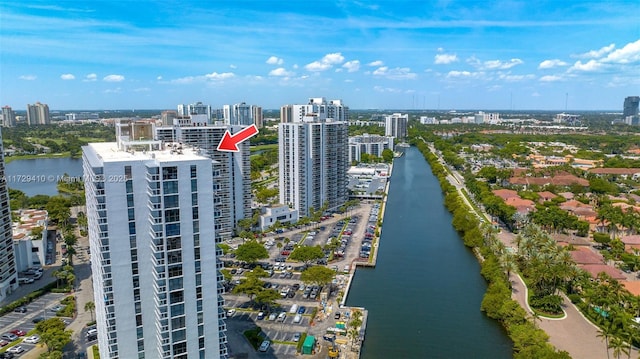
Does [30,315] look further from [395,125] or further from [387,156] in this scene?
[395,125]

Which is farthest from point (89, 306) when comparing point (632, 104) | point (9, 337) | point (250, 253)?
point (632, 104)

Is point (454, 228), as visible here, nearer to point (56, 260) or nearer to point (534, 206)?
point (534, 206)

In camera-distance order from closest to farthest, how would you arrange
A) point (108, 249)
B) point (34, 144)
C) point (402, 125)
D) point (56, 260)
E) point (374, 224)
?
1. point (108, 249)
2. point (56, 260)
3. point (374, 224)
4. point (34, 144)
5. point (402, 125)

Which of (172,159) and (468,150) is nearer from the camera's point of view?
(172,159)

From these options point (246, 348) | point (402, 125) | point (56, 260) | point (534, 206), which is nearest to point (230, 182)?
point (56, 260)

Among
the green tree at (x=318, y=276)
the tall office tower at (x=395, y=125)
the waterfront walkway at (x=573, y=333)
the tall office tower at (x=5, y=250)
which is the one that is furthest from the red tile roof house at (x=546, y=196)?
the tall office tower at (x=395, y=125)

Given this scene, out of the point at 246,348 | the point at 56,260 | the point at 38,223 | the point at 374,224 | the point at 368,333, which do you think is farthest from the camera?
the point at 374,224
